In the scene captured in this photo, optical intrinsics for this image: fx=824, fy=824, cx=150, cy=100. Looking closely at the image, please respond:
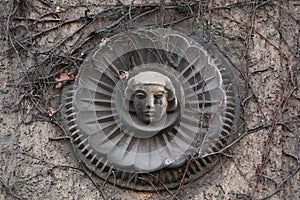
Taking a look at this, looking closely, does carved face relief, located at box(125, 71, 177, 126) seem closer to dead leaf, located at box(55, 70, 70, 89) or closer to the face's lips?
the face's lips

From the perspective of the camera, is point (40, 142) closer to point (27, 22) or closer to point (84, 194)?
point (84, 194)

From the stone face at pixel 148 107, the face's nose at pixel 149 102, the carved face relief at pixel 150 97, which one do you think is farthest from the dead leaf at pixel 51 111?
the face's nose at pixel 149 102

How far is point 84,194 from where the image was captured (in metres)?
4.38

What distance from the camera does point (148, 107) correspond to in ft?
14.3

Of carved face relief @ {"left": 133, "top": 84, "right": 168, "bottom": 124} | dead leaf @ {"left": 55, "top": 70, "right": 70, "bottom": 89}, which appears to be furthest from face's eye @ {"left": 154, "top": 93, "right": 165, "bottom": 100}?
dead leaf @ {"left": 55, "top": 70, "right": 70, "bottom": 89}

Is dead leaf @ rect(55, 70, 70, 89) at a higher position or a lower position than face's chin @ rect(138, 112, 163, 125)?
higher

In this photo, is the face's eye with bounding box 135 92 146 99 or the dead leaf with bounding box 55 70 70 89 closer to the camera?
the face's eye with bounding box 135 92 146 99

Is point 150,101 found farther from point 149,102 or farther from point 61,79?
point 61,79

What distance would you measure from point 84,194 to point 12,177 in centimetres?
40

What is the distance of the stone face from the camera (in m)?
4.40

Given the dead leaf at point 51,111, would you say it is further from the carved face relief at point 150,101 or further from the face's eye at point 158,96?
the face's eye at point 158,96

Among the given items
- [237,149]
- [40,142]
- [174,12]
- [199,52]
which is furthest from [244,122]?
[40,142]

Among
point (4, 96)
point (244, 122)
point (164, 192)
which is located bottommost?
point (164, 192)

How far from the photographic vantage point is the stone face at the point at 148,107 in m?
4.40
